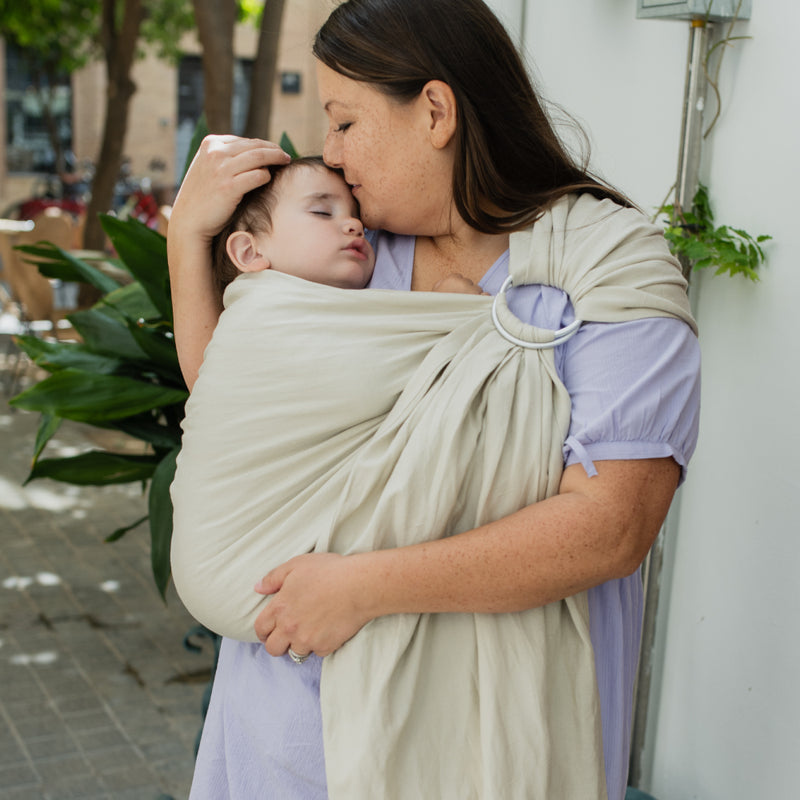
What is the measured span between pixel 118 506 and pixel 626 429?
4.95 metres

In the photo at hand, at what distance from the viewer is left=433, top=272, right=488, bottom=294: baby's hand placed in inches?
55.8

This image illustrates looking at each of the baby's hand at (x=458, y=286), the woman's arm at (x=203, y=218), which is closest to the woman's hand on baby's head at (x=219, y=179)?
the woman's arm at (x=203, y=218)

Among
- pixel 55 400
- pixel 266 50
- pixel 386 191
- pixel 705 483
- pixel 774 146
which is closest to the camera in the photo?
pixel 386 191

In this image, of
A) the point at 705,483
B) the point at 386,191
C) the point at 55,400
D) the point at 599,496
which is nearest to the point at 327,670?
the point at 599,496

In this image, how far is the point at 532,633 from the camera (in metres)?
1.29

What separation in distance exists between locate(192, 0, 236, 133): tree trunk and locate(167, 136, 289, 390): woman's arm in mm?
4665

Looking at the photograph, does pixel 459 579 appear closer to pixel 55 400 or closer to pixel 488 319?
pixel 488 319

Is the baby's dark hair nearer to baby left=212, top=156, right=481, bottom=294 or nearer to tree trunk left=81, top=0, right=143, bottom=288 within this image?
baby left=212, top=156, right=481, bottom=294

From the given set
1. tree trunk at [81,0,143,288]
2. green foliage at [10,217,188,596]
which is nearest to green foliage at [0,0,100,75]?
tree trunk at [81,0,143,288]

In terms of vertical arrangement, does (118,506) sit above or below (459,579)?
below

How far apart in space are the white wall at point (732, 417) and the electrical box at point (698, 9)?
1.6 inches

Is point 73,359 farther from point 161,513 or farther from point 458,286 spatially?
point 458,286

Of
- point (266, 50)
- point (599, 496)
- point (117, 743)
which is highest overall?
point (266, 50)

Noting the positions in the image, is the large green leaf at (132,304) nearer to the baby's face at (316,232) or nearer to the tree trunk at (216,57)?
the baby's face at (316,232)
